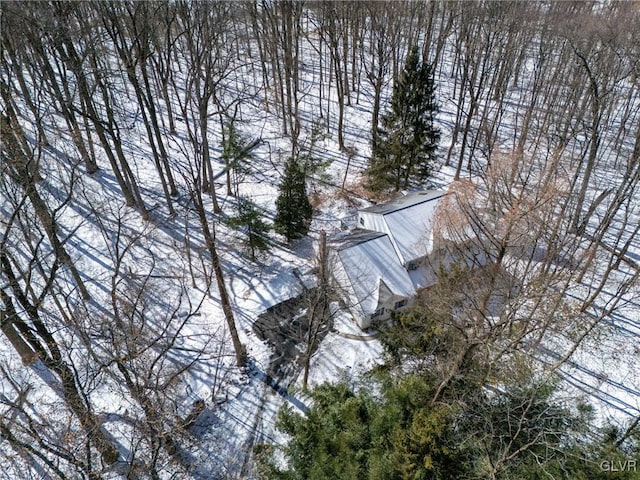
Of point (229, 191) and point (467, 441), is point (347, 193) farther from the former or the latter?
point (467, 441)

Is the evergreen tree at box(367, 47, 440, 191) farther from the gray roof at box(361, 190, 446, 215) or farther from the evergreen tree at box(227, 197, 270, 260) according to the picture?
the evergreen tree at box(227, 197, 270, 260)

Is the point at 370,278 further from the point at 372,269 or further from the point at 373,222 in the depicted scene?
the point at 373,222

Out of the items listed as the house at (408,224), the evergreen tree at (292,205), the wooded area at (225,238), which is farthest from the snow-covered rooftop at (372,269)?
the evergreen tree at (292,205)

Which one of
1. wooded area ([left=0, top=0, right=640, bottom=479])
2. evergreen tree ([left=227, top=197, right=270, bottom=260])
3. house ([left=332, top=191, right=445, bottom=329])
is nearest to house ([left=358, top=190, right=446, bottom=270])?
house ([left=332, top=191, right=445, bottom=329])

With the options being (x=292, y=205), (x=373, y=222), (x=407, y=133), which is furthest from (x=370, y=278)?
(x=407, y=133)

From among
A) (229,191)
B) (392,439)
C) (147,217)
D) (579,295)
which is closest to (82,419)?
(392,439)

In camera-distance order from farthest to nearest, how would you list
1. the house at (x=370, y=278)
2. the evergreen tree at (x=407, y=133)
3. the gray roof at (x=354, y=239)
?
the evergreen tree at (x=407, y=133) < the gray roof at (x=354, y=239) < the house at (x=370, y=278)

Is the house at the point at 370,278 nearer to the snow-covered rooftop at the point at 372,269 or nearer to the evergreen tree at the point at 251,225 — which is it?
the snow-covered rooftop at the point at 372,269
